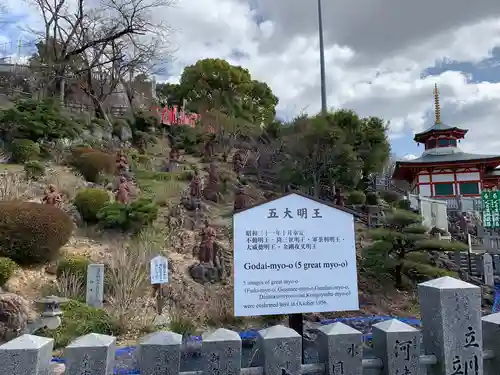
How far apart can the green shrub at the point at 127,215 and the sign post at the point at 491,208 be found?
11091mm

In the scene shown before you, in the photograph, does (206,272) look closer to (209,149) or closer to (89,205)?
(89,205)

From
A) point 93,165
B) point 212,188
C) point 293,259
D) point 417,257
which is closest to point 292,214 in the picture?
point 293,259

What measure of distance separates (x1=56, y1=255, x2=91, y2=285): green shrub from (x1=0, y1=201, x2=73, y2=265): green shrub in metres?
0.39

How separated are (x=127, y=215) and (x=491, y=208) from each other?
38.8 feet

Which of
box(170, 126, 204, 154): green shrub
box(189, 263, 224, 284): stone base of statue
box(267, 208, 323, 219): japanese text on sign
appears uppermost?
box(170, 126, 204, 154): green shrub

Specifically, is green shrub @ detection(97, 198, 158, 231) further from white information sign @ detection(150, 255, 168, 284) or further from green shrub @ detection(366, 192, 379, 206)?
green shrub @ detection(366, 192, 379, 206)

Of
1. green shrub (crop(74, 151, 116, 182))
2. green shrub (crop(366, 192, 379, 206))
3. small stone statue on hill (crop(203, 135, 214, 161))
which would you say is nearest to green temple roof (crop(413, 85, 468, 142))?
green shrub (crop(366, 192, 379, 206))

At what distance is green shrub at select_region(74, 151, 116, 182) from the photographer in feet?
46.0

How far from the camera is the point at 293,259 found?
346 cm

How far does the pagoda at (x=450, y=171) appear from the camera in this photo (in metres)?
22.0

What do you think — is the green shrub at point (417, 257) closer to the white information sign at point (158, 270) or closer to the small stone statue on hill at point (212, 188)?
the white information sign at point (158, 270)

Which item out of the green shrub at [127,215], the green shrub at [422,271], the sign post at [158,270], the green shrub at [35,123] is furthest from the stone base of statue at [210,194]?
the sign post at [158,270]

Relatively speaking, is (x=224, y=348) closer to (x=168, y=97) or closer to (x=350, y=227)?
(x=350, y=227)

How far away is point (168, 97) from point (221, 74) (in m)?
6.49
